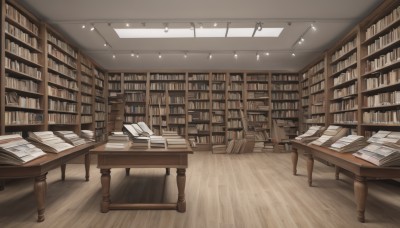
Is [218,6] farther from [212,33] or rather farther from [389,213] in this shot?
[389,213]

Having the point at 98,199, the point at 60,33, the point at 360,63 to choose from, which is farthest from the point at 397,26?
the point at 60,33

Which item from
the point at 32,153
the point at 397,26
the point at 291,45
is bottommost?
the point at 32,153

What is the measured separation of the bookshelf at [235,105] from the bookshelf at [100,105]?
4180mm

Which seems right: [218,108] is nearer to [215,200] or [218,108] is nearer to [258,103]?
[258,103]

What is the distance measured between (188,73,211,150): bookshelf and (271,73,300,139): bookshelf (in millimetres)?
2257

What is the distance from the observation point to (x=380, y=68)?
13.6 feet

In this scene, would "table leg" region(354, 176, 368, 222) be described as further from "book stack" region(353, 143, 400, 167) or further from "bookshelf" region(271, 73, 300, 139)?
"bookshelf" region(271, 73, 300, 139)

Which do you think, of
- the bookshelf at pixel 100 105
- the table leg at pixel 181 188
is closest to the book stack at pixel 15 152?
the table leg at pixel 181 188

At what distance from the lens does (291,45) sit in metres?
6.46

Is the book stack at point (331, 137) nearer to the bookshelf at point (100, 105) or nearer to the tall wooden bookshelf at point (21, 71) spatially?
the tall wooden bookshelf at point (21, 71)

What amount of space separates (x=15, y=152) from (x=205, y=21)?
3.84 m

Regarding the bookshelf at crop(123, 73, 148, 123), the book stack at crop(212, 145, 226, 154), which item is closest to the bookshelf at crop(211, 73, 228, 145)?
the book stack at crop(212, 145, 226, 154)

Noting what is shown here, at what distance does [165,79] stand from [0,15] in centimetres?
506

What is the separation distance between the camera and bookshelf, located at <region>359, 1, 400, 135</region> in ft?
12.6
